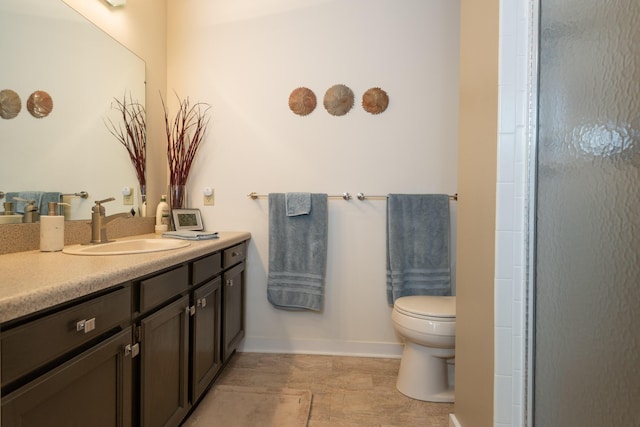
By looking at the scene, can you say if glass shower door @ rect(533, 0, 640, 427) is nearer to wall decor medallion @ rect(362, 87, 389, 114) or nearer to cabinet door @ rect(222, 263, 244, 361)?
wall decor medallion @ rect(362, 87, 389, 114)

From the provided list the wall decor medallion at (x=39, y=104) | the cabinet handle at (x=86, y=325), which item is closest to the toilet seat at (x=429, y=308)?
the cabinet handle at (x=86, y=325)

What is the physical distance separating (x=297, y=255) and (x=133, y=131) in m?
1.20

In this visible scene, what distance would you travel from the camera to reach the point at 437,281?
1.94 meters

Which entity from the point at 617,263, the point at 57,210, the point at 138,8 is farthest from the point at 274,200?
the point at 617,263

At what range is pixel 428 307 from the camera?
5.11 ft

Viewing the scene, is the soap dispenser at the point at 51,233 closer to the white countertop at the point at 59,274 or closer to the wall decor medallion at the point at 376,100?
the white countertop at the point at 59,274

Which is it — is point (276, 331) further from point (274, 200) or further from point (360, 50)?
point (360, 50)

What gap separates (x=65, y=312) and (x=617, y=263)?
1198 millimetres

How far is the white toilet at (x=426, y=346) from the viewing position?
1.48 metres

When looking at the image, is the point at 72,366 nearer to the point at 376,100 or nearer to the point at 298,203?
the point at 298,203

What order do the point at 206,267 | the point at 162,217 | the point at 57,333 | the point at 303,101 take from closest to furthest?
the point at 57,333
the point at 206,267
the point at 162,217
the point at 303,101

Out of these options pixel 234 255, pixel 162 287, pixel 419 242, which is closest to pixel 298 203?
pixel 234 255

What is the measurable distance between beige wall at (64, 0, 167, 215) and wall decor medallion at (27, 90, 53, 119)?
0.59m

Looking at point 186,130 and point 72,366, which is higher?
point 186,130
